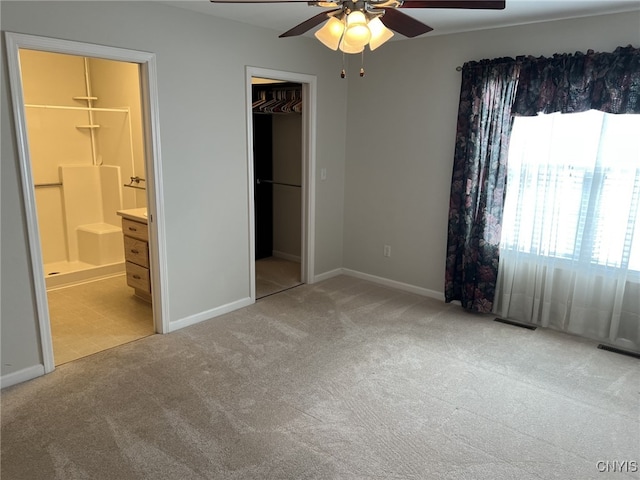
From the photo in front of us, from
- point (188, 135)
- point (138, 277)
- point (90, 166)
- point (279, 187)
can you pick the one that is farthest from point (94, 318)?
point (279, 187)

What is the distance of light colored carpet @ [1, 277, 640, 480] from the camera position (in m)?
2.25

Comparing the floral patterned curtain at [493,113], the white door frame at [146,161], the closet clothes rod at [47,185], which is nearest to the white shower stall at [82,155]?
the closet clothes rod at [47,185]

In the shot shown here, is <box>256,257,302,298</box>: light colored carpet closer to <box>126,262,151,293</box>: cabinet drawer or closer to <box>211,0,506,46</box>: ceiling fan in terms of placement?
<box>126,262,151,293</box>: cabinet drawer

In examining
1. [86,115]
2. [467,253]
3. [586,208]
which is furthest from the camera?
[86,115]

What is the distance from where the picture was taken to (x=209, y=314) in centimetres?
400

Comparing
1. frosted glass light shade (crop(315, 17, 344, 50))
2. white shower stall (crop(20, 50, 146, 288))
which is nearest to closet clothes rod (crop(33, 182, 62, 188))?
white shower stall (crop(20, 50, 146, 288))

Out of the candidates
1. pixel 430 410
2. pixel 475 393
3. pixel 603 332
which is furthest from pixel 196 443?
pixel 603 332

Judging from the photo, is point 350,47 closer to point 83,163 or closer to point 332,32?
point 332,32

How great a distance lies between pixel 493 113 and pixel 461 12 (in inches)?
33.7

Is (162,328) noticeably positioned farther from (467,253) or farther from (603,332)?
(603,332)

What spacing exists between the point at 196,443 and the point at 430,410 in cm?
135

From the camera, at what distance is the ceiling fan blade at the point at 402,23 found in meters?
2.10

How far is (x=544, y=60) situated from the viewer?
351 cm

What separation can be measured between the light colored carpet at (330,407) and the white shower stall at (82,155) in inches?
89.6
